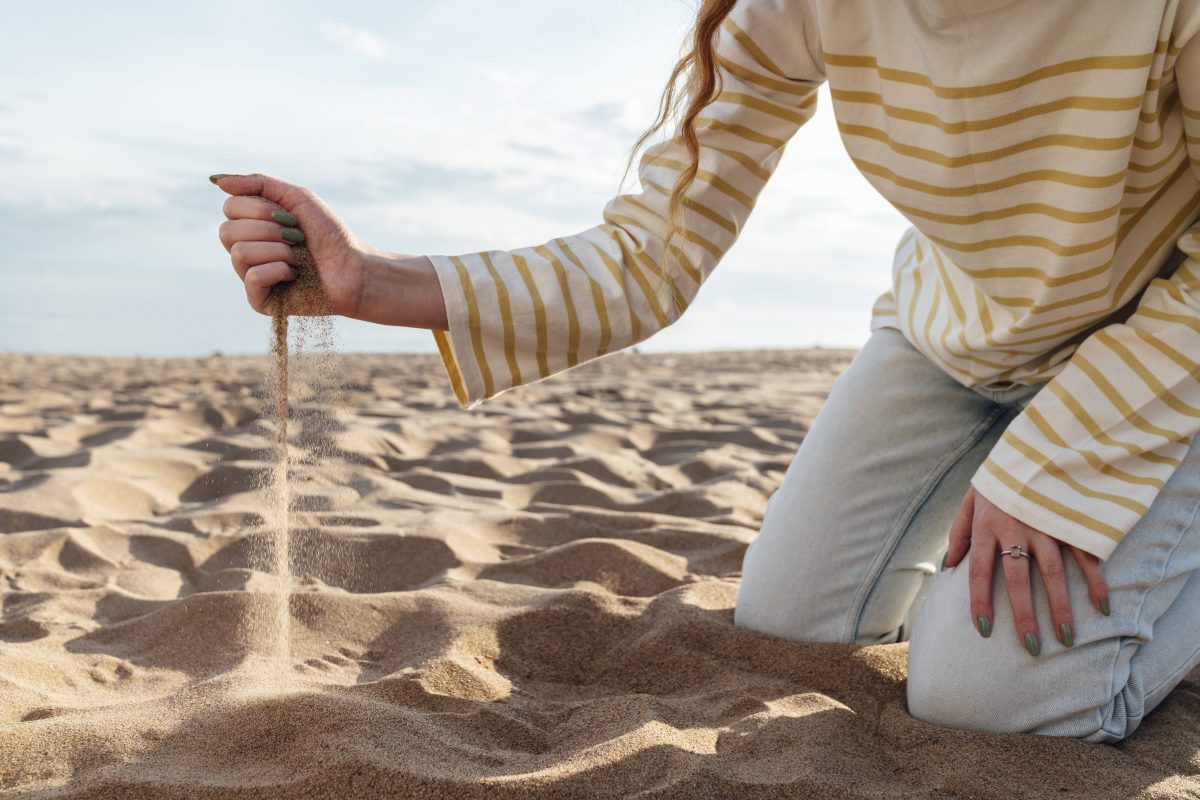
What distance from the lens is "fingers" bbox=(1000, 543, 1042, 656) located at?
1.38 m

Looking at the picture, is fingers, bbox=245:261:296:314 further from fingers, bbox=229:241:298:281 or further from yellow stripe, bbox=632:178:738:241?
yellow stripe, bbox=632:178:738:241

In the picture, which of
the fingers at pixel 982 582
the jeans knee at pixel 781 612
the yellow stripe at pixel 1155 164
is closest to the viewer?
the yellow stripe at pixel 1155 164

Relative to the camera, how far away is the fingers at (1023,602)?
138cm

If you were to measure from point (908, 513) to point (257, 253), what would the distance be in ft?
3.76

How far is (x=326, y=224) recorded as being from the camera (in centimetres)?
134

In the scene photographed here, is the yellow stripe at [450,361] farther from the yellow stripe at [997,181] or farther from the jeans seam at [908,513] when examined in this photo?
the jeans seam at [908,513]

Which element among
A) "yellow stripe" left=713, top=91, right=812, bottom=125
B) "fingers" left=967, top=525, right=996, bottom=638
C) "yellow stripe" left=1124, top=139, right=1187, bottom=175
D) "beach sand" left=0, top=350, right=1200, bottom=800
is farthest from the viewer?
"yellow stripe" left=713, top=91, right=812, bottom=125

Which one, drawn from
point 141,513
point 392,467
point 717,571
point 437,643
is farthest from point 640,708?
point 392,467

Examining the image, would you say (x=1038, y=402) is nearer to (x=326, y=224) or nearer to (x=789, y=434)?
(x=326, y=224)

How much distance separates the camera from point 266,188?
1.34 metres

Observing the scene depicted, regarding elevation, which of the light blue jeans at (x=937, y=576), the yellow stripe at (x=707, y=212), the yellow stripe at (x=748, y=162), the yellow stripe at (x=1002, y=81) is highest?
the yellow stripe at (x=1002, y=81)

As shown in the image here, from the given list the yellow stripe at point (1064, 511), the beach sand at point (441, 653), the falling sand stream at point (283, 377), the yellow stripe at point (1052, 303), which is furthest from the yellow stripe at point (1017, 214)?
the falling sand stream at point (283, 377)

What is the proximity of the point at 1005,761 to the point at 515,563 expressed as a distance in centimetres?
107

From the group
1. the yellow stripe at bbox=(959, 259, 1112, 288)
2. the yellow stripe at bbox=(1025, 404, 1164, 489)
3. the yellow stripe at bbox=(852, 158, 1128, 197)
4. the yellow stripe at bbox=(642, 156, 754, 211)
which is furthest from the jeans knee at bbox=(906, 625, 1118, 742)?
the yellow stripe at bbox=(642, 156, 754, 211)
